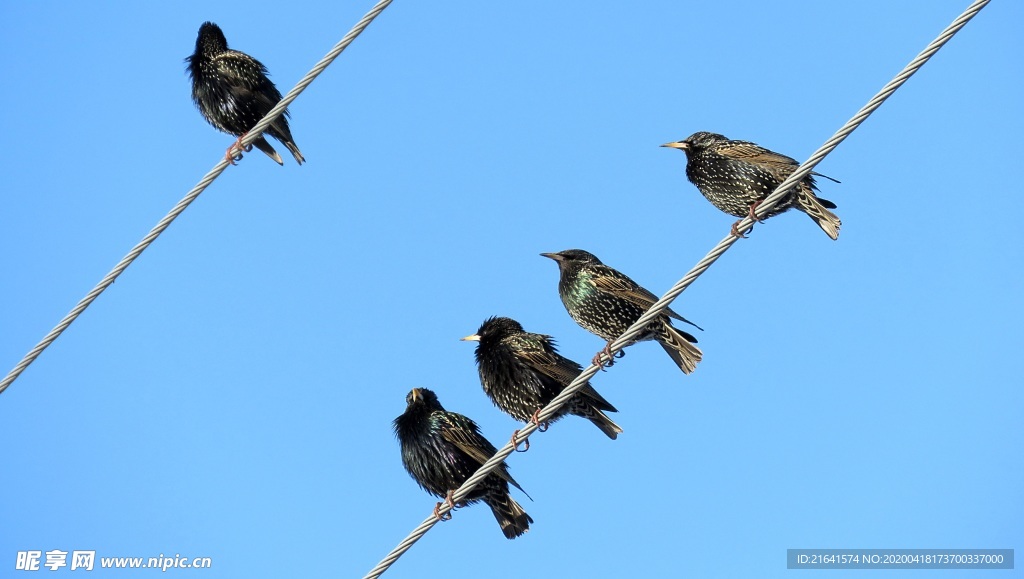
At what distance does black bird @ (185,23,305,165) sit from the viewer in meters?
9.74

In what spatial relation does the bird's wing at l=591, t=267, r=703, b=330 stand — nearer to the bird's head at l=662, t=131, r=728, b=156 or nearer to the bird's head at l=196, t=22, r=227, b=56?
the bird's head at l=662, t=131, r=728, b=156

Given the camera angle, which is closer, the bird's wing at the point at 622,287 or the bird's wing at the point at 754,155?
the bird's wing at the point at 754,155

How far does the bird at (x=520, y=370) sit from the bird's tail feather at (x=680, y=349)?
0.54m

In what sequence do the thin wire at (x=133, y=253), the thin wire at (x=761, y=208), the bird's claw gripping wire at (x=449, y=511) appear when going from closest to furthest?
1. the thin wire at (x=761, y=208)
2. the thin wire at (x=133, y=253)
3. the bird's claw gripping wire at (x=449, y=511)

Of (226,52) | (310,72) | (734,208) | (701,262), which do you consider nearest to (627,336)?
(701,262)

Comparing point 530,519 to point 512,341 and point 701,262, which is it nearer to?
point 512,341

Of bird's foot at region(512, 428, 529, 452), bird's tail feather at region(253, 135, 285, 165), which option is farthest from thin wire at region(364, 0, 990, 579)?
bird's tail feather at region(253, 135, 285, 165)

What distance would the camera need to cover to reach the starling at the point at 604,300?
8062 mm

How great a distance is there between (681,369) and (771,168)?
128 centimetres

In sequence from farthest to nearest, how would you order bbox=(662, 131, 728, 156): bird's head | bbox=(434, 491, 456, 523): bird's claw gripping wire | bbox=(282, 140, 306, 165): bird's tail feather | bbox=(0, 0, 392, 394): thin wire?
bbox=(282, 140, 306, 165): bird's tail feather, bbox=(662, 131, 728, 156): bird's head, bbox=(434, 491, 456, 523): bird's claw gripping wire, bbox=(0, 0, 392, 394): thin wire

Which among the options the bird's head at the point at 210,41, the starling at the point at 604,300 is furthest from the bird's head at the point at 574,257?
the bird's head at the point at 210,41

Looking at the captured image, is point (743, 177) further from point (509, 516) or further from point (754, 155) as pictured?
point (509, 516)

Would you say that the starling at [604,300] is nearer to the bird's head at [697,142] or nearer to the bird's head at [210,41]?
the bird's head at [697,142]

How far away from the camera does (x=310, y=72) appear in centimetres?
630
